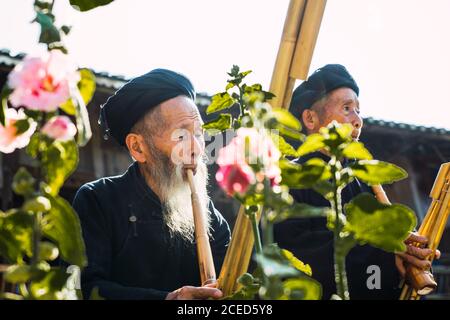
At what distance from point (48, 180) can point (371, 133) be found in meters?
8.45

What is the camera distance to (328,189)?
896mm

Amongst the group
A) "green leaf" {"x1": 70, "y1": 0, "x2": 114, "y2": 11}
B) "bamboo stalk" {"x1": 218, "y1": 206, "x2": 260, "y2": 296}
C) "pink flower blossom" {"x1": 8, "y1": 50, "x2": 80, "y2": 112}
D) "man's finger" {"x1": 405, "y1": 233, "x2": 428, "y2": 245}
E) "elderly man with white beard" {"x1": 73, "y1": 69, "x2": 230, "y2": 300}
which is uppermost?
"green leaf" {"x1": 70, "y1": 0, "x2": 114, "y2": 11}

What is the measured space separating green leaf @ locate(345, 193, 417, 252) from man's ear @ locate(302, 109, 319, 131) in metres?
2.01

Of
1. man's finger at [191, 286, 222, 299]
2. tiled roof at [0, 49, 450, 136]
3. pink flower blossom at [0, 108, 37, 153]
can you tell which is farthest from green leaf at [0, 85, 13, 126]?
tiled roof at [0, 49, 450, 136]

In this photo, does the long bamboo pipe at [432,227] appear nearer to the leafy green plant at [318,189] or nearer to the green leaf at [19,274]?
the leafy green plant at [318,189]

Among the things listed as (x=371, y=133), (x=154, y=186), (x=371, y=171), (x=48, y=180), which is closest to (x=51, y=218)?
(x=48, y=180)

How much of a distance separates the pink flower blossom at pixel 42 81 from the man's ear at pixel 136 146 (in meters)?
1.69

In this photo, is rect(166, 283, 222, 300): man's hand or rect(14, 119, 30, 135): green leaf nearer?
rect(14, 119, 30, 135): green leaf

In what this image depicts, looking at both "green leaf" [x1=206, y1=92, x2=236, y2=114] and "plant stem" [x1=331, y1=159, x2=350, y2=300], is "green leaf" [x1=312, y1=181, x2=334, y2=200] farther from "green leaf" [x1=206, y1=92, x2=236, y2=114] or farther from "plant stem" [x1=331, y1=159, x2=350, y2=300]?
"green leaf" [x1=206, y1=92, x2=236, y2=114]

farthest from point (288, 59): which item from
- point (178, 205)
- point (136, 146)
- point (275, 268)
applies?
point (136, 146)

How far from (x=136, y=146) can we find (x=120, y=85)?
469 centimetres

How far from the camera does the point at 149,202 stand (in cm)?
236

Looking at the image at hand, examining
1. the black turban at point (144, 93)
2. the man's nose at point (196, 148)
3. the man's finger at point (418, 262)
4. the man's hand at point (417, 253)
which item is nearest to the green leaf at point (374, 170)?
the man's hand at point (417, 253)

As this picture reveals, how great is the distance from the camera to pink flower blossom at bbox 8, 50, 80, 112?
2.64ft
